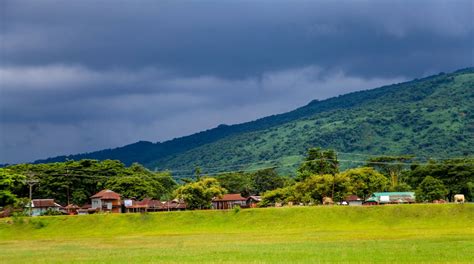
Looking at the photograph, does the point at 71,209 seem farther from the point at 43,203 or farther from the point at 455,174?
the point at 455,174

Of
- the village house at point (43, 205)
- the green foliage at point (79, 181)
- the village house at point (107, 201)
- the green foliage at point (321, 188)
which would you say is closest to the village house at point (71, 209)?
the village house at point (107, 201)

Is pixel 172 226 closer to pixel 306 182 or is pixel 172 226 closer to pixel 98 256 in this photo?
pixel 306 182

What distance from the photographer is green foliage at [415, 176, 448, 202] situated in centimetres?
13162

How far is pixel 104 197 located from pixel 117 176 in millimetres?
18934

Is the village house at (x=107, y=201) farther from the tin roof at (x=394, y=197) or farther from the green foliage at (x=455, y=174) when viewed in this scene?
the green foliage at (x=455, y=174)

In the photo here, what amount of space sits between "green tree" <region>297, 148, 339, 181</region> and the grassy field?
38625mm

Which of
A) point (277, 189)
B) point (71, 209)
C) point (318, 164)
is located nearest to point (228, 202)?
point (277, 189)

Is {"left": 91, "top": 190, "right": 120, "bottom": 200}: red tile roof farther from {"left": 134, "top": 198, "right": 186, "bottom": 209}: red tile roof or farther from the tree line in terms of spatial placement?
the tree line

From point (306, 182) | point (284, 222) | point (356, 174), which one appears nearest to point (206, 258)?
point (284, 222)

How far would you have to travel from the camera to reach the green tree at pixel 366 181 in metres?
141

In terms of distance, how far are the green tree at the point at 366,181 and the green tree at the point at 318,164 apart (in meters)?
3.39

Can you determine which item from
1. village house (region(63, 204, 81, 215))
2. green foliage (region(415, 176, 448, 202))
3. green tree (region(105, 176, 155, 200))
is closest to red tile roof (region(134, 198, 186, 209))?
green tree (region(105, 176, 155, 200))

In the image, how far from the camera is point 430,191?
133 m

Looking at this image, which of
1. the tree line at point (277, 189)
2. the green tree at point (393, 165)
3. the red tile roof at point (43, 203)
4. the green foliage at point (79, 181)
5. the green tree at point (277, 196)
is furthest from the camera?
the green tree at point (393, 165)
